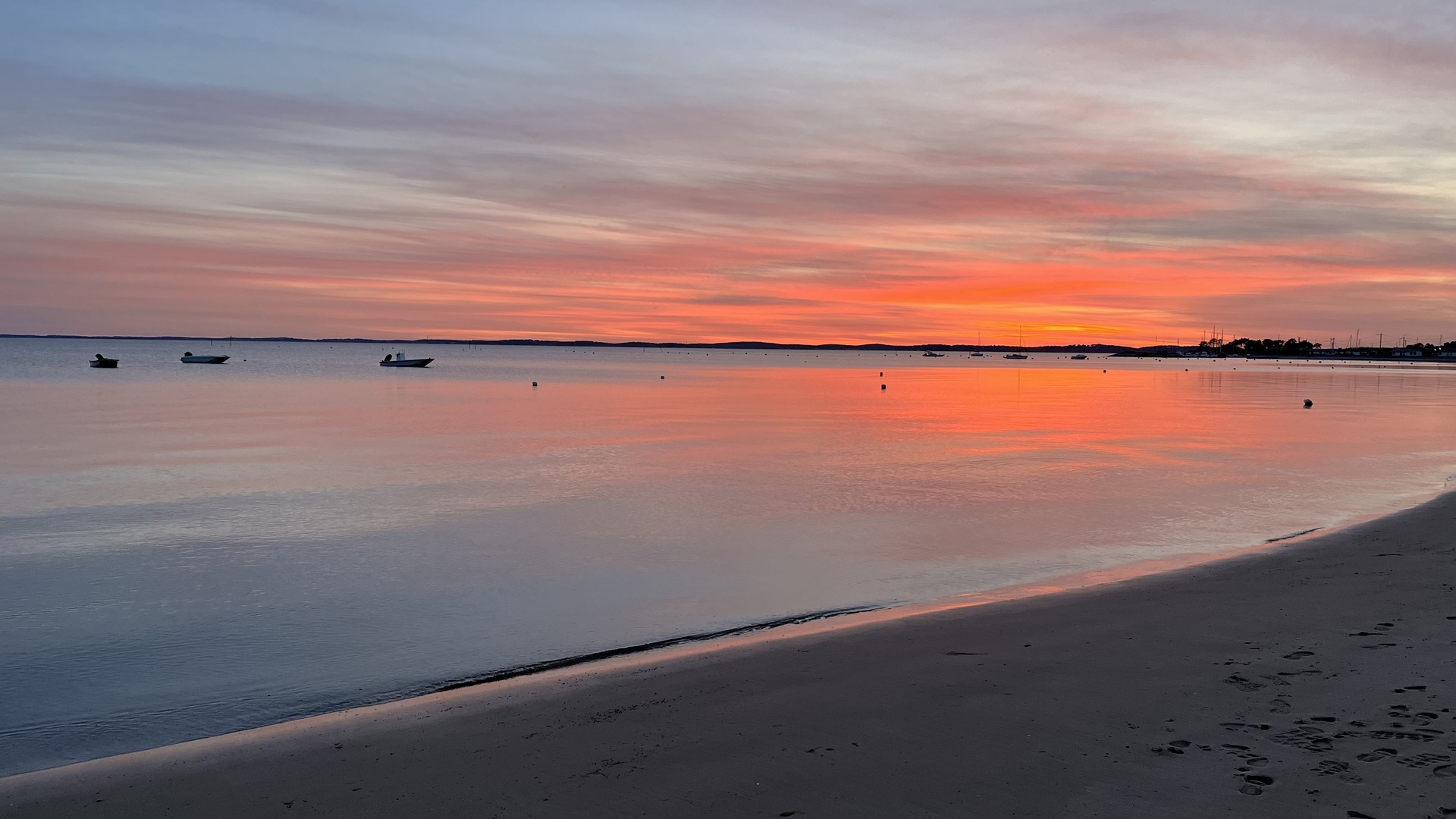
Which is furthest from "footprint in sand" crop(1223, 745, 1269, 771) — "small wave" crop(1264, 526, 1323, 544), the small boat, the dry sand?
the small boat

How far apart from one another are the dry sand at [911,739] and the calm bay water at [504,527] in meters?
1.35

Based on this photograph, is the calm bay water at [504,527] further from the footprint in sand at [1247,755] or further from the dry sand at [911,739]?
the footprint in sand at [1247,755]

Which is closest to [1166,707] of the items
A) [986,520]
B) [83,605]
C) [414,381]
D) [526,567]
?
[526,567]

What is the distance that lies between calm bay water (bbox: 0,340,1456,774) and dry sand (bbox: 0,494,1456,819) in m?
1.35

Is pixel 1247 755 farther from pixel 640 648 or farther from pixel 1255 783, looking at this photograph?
pixel 640 648

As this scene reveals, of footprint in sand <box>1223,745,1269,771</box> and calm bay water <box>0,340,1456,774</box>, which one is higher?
footprint in sand <box>1223,745,1269,771</box>

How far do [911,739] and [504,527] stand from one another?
10415 millimetres

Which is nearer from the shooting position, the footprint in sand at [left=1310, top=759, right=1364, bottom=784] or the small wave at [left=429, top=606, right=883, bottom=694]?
the footprint in sand at [left=1310, top=759, right=1364, bottom=784]

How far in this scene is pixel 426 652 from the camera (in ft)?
28.6

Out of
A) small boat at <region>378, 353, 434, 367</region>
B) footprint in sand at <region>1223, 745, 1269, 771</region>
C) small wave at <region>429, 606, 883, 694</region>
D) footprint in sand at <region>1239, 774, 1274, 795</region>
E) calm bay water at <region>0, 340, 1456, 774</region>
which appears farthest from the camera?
small boat at <region>378, 353, 434, 367</region>

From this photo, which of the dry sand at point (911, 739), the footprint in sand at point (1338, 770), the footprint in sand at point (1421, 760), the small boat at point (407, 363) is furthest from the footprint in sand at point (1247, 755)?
the small boat at point (407, 363)

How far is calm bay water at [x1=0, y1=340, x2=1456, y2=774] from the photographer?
27.6 feet

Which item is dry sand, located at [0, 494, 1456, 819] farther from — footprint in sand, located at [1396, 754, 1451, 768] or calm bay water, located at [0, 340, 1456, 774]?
calm bay water, located at [0, 340, 1456, 774]

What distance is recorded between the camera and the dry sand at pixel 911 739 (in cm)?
497
